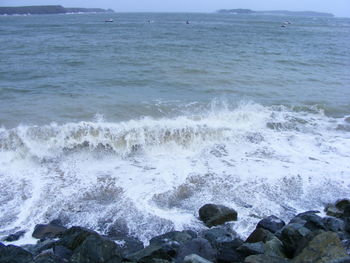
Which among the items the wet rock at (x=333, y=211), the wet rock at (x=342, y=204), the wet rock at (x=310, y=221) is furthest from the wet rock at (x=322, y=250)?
the wet rock at (x=342, y=204)

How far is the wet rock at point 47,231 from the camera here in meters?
7.20

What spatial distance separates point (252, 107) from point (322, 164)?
5.41 metres

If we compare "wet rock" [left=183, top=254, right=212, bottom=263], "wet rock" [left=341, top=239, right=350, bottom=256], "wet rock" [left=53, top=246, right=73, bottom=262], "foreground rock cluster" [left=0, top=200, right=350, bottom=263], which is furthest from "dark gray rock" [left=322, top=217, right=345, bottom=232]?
"wet rock" [left=53, top=246, right=73, bottom=262]

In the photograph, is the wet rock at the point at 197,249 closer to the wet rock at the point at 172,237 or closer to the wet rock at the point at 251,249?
the wet rock at the point at 172,237

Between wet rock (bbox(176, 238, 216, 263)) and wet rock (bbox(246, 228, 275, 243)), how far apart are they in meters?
0.90

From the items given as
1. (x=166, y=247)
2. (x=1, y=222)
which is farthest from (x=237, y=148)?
(x=1, y=222)

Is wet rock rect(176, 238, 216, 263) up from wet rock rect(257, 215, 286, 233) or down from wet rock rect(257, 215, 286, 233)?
up

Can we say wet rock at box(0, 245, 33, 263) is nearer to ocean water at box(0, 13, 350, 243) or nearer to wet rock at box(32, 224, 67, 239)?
wet rock at box(32, 224, 67, 239)

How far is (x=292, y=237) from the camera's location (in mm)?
6398

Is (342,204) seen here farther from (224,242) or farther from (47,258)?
(47,258)

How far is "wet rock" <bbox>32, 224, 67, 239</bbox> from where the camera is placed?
7195mm

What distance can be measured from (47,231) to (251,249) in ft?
12.8

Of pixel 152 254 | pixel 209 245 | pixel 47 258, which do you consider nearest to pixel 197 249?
pixel 209 245

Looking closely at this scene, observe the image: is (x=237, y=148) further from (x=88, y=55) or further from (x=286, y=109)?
(x=88, y=55)
